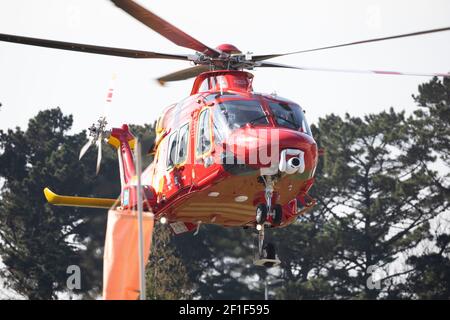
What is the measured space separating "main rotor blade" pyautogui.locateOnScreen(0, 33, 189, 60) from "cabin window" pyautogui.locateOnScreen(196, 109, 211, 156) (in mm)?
2208

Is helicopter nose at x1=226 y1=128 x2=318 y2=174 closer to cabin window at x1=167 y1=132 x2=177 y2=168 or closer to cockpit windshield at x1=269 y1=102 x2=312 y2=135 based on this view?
cockpit windshield at x1=269 y1=102 x2=312 y2=135

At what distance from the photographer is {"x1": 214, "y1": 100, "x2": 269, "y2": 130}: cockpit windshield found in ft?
82.3

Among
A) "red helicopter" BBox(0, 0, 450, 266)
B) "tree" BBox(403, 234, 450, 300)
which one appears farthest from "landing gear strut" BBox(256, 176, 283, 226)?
"tree" BBox(403, 234, 450, 300)

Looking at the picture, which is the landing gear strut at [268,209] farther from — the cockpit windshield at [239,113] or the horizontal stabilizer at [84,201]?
the horizontal stabilizer at [84,201]

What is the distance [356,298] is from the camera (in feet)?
192

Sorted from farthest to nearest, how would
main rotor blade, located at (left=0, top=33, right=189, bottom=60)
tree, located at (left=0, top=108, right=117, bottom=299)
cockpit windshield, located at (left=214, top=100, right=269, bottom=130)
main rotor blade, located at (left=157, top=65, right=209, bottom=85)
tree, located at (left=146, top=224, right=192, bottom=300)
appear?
tree, located at (left=0, top=108, right=117, bottom=299) < tree, located at (left=146, top=224, right=192, bottom=300) < main rotor blade, located at (left=157, top=65, right=209, bottom=85) < cockpit windshield, located at (left=214, top=100, right=269, bottom=130) < main rotor blade, located at (left=0, top=33, right=189, bottom=60)

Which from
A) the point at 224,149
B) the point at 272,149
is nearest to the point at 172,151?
the point at 224,149

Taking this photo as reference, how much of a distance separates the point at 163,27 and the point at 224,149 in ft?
10.7

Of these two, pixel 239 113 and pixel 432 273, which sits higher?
pixel 432 273

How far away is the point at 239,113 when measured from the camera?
83.0 ft

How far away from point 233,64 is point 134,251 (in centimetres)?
1168

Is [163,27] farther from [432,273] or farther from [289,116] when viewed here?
[432,273]
